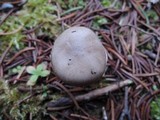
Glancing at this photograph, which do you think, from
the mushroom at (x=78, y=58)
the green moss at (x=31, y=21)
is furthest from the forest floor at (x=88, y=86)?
the mushroom at (x=78, y=58)

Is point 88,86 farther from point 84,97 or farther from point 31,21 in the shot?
point 31,21

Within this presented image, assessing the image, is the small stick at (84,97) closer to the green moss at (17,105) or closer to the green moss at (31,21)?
the green moss at (17,105)

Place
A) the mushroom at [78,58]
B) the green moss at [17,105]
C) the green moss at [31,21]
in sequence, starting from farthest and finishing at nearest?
the green moss at [31,21], the green moss at [17,105], the mushroom at [78,58]

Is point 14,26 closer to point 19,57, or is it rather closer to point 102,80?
point 19,57

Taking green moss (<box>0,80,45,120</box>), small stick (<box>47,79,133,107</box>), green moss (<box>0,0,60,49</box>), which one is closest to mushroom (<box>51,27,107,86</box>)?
small stick (<box>47,79,133,107</box>)

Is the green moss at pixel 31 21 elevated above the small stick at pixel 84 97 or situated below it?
above

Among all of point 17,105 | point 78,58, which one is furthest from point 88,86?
point 17,105

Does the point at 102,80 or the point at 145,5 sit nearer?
the point at 102,80

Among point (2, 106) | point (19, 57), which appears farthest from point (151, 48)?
point (2, 106)
